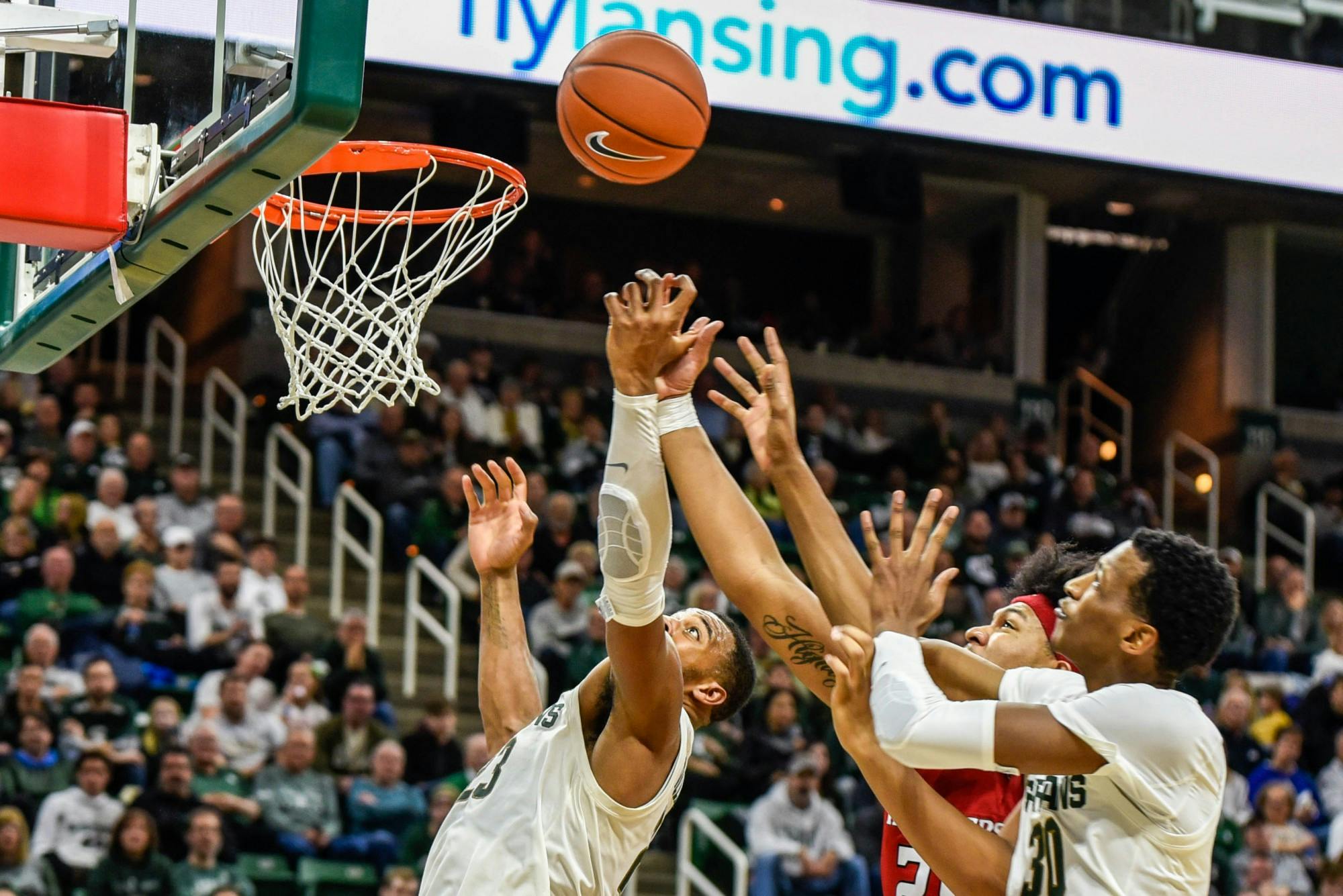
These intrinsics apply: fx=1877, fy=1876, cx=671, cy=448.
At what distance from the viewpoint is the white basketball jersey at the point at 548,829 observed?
11.8 feet

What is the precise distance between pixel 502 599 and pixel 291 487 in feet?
25.0

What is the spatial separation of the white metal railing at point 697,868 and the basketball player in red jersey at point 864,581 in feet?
16.0

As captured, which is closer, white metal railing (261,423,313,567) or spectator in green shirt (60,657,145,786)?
spectator in green shirt (60,657,145,786)

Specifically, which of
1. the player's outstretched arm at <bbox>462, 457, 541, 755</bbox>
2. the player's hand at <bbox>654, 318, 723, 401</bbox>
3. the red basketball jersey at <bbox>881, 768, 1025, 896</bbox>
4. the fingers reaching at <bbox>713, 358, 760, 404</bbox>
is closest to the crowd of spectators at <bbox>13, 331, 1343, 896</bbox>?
the player's outstretched arm at <bbox>462, 457, 541, 755</bbox>

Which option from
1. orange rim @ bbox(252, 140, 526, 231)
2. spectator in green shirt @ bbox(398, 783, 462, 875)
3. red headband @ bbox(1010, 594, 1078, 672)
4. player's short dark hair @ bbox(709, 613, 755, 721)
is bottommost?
spectator in green shirt @ bbox(398, 783, 462, 875)

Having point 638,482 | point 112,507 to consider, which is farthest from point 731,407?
point 112,507

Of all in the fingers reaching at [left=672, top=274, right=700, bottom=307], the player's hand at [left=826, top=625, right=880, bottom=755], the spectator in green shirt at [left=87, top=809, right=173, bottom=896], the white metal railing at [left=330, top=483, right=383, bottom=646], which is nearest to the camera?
the player's hand at [left=826, top=625, right=880, bottom=755]

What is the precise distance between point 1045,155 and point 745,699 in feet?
28.2

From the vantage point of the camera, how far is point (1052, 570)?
12.9 ft

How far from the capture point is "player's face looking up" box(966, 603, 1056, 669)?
12.4 feet

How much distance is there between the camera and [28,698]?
8227 millimetres

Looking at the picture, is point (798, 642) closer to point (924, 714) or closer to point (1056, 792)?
point (1056, 792)

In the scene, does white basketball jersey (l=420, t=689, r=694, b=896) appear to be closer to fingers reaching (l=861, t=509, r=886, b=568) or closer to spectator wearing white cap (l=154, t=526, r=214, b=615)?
fingers reaching (l=861, t=509, r=886, b=568)

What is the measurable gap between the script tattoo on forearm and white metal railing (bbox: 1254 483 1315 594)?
1096 centimetres
